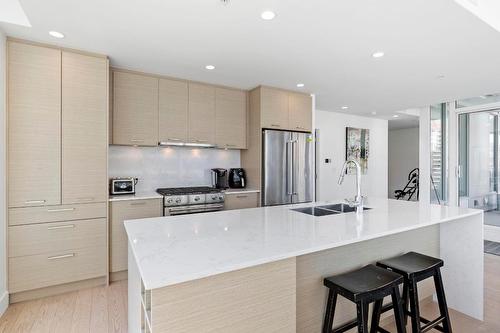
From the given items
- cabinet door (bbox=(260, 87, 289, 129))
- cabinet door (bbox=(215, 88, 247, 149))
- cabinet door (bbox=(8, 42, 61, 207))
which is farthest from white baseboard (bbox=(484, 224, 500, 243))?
cabinet door (bbox=(8, 42, 61, 207))

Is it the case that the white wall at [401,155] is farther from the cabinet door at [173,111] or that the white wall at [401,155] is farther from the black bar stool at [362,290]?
the black bar stool at [362,290]

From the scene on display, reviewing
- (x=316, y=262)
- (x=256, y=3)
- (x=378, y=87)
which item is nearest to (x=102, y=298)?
(x=316, y=262)

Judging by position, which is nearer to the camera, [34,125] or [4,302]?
[4,302]

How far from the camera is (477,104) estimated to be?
4727mm

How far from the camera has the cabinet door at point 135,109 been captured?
312 centimetres

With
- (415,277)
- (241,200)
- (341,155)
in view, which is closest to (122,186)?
(241,200)

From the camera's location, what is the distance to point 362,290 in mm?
1391

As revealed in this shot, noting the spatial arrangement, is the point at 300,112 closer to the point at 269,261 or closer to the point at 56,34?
the point at 56,34

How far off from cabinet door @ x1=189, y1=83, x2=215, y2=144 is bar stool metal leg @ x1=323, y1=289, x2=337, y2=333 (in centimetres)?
265

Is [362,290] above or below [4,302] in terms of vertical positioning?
above

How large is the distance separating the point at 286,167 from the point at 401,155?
21.2 ft

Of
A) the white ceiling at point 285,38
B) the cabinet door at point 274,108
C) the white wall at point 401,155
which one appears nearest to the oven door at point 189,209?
the cabinet door at point 274,108

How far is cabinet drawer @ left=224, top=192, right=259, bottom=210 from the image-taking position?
3536mm

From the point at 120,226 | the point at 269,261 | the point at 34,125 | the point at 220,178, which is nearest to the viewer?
the point at 269,261
